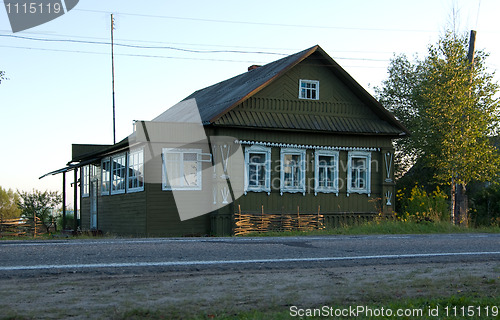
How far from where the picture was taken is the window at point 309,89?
25656 millimetres

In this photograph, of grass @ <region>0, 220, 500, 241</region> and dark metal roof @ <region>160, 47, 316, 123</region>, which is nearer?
grass @ <region>0, 220, 500, 241</region>

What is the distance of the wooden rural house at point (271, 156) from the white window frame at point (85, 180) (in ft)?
9.72

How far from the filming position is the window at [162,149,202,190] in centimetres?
2294

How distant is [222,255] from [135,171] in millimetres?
14227

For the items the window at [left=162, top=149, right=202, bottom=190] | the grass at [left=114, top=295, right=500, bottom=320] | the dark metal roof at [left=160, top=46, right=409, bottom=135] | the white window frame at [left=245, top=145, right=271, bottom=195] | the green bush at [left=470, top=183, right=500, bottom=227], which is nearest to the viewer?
the grass at [left=114, top=295, right=500, bottom=320]

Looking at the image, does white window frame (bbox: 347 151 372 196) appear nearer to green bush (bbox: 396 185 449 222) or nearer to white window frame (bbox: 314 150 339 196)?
white window frame (bbox: 314 150 339 196)

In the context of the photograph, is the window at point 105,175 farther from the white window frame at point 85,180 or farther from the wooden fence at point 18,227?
the wooden fence at point 18,227

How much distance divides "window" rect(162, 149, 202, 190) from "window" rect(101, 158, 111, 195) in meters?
5.25

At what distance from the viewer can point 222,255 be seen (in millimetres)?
10242

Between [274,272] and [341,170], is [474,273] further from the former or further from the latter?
[341,170]

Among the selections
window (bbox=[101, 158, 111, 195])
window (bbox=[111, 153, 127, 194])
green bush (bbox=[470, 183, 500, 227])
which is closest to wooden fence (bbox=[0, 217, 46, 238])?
window (bbox=[101, 158, 111, 195])

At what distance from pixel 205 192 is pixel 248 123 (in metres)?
3.03

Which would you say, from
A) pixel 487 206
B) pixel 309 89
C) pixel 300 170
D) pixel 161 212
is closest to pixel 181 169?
pixel 161 212

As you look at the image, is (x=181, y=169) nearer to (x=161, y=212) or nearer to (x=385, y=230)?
(x=161, y=212)
